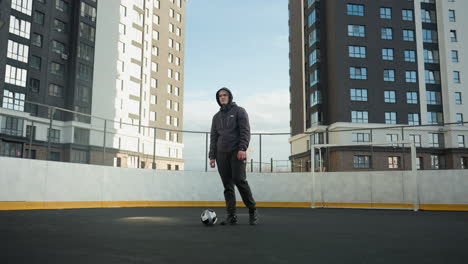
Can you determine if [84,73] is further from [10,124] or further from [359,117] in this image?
[10,124]

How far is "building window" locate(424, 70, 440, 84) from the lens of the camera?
151 ft

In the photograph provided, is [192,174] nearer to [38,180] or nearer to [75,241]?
[38,180]

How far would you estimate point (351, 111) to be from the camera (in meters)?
42.9

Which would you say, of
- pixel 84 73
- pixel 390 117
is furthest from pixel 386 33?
pixel 84 73

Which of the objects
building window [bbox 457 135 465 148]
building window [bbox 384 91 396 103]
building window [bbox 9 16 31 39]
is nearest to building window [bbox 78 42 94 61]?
building window [bbox 9 16 31 39]

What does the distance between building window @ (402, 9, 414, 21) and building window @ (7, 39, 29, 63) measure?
40.4 m

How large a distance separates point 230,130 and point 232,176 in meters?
0.72

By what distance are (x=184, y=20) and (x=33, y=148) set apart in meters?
59.9

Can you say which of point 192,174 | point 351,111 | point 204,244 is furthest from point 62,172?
point 351,111

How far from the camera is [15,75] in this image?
38719mm

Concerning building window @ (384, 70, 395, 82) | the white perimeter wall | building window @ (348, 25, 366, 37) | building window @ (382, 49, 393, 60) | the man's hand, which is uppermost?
building window @ (348, 25, 366, 37)

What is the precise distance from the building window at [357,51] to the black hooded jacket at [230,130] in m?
40.3

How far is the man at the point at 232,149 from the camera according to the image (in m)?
6.27

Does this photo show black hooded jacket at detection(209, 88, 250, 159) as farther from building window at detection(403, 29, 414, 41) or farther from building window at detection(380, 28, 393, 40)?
building window at detection(403, 29, 414, 41)
